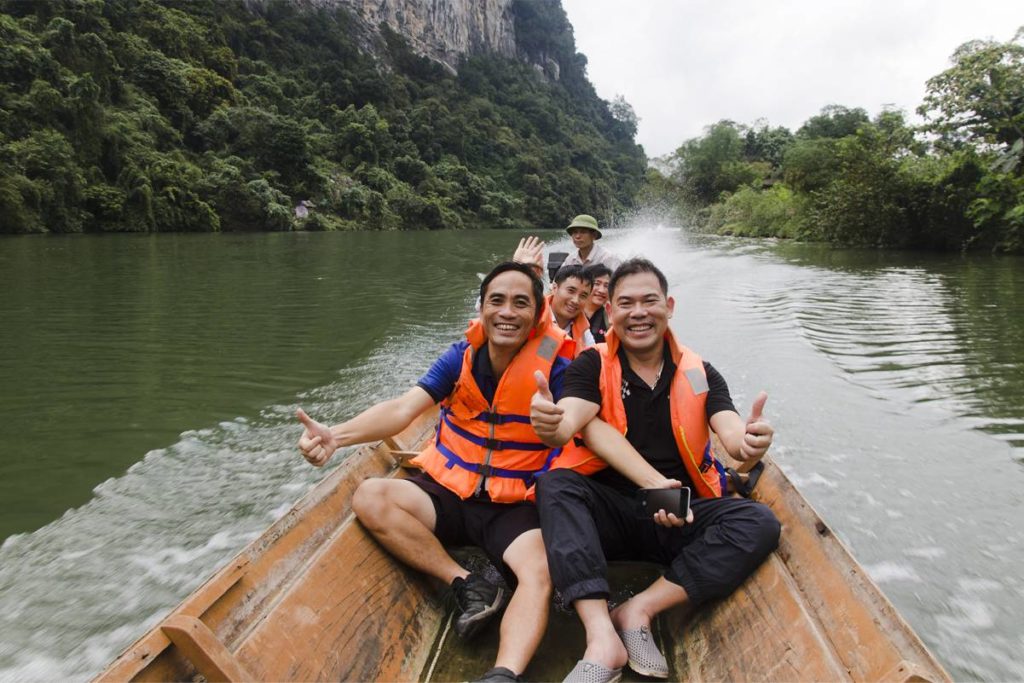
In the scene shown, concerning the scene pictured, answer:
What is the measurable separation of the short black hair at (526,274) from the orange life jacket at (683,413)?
0.97 feet

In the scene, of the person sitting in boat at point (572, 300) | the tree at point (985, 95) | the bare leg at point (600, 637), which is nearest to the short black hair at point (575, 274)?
the person sitting in boat at point (572, 300)

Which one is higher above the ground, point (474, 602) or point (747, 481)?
point (747, 481)

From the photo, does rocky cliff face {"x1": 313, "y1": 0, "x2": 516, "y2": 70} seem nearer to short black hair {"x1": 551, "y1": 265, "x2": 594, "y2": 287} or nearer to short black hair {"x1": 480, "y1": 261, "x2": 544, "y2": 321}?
short black hair {"x1": 551, "y1": 265, "x2": 594, "y2": 287}

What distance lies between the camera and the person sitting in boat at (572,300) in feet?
13.4

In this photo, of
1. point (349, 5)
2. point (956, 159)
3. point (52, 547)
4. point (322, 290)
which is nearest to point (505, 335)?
point (52, 547)

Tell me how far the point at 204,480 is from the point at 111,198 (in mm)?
25064

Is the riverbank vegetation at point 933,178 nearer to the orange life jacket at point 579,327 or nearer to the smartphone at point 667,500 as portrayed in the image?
the orange life jacket at point 579,327

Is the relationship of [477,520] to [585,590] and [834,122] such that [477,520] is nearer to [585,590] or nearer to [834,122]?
[585,590]

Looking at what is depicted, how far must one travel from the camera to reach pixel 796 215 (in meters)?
26.9

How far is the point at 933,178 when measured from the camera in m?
17.2

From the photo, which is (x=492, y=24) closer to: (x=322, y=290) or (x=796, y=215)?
(x=796, y=215)

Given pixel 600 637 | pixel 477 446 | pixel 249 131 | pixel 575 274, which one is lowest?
pixel 600 637

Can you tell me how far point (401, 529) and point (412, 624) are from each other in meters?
0.31

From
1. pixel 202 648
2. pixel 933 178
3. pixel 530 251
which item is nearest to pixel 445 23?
pixel 933 178
